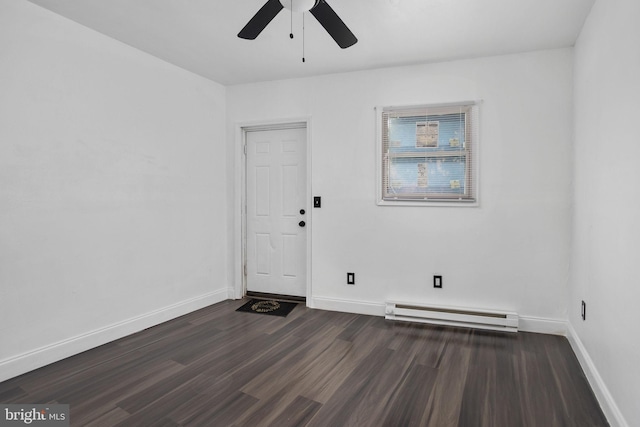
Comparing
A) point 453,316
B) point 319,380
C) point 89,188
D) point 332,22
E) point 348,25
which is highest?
point 348,25

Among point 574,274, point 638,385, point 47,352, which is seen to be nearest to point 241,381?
point 47,352

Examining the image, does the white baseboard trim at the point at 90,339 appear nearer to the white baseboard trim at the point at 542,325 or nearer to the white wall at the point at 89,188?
the white wall at the point at 89,188

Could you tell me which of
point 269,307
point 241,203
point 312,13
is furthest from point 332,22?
point 269,307

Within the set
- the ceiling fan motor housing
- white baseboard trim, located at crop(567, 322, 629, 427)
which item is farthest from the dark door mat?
the ceiling fan motor housing

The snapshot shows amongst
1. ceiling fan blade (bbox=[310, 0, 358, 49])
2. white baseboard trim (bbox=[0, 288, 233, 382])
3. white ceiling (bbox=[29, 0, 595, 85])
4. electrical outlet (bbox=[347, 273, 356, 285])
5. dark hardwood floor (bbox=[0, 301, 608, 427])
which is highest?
white ceiling (bbox=[29, 0, 595, 85])

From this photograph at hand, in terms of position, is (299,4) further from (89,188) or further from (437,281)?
(437,281)

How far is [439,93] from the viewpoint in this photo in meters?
3.53

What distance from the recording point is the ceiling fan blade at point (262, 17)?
1.89 m

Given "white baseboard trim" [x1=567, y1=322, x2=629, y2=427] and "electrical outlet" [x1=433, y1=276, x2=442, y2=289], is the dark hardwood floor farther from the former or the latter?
"electrical outlet" [x1=433, y1=276, x2=442, y2=289]

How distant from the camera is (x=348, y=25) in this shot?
2791 mm

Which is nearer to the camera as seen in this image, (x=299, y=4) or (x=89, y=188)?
(x=299, y=4)

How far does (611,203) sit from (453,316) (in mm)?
1764

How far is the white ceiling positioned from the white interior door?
36.7 inches

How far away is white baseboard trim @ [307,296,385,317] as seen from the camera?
148 inches
